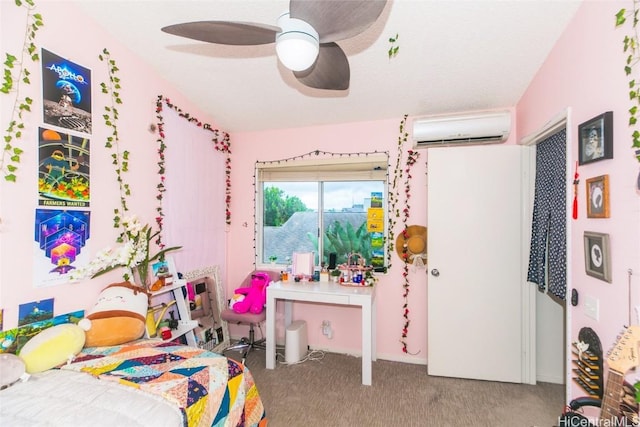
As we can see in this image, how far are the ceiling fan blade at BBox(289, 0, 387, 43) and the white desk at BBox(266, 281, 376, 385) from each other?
82.3 inches

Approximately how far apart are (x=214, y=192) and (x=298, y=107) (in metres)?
1.38

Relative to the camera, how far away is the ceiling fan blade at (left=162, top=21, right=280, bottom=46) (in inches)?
48.1

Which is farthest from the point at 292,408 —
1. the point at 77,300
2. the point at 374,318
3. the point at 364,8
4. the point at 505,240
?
the point at 364,8

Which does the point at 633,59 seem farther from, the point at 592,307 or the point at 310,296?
the point at 310,296

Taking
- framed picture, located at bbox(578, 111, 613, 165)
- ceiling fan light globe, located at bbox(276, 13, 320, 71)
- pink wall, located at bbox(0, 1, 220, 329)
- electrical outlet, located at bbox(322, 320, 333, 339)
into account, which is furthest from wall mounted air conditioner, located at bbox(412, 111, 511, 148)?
pink wall, located at bbox(0, 1, 220, 329)

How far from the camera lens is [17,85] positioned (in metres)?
1.66

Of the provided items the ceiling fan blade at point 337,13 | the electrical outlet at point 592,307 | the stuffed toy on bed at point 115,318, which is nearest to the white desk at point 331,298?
the stuffed toy on bed at point 115,318

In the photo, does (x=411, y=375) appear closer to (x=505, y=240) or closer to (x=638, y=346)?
(x=505, y=240)

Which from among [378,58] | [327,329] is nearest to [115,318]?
[327,329]

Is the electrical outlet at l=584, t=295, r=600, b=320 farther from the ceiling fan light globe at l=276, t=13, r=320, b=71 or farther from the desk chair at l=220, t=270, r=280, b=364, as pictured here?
the desk chair at l=220, t=270, r=280, b=364

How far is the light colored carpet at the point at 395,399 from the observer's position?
7.16ft

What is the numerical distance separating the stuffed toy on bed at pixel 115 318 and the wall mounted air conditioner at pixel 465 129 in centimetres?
270

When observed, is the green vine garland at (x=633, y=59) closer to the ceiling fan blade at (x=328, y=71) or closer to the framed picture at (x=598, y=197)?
the framed picture at (x=598, y=197)

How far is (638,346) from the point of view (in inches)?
45.2
